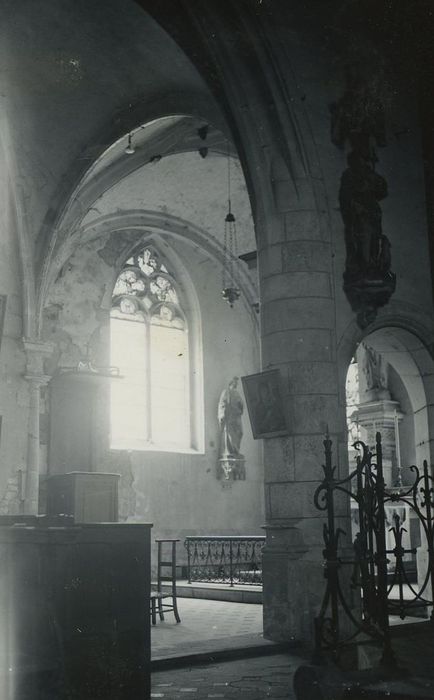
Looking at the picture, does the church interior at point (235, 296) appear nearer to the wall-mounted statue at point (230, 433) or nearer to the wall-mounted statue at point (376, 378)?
the wall-mounted statue at point (376, 378)

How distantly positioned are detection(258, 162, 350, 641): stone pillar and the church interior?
0.02 m

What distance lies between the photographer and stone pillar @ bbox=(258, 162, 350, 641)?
25.2 ft

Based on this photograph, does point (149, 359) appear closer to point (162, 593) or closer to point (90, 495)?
point (90, 495)

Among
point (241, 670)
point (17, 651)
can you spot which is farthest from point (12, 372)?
point (17, 651)

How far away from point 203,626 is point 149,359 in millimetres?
9301

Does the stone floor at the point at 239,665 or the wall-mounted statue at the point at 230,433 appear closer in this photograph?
the stone floor at the point at 239,665

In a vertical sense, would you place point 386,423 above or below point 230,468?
above

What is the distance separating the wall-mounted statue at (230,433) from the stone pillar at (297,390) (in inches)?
360

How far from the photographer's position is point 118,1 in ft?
31.6

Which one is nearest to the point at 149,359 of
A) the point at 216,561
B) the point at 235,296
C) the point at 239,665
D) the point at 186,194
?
the point at 186,194

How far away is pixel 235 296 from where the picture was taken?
1431 cm

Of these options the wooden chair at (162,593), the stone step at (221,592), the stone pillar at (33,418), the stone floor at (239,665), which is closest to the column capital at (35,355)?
the stone pillar at (33,418)

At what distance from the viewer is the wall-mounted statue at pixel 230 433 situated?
57.1 ft

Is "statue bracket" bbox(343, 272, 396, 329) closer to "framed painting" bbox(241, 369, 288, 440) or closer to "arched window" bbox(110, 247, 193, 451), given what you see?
"framed painting" bbox(241, 369, 288, 440)
